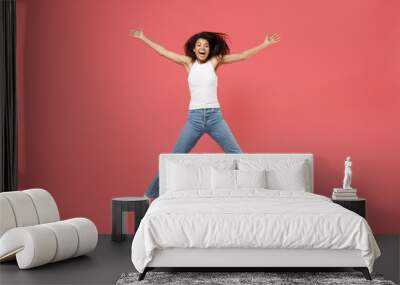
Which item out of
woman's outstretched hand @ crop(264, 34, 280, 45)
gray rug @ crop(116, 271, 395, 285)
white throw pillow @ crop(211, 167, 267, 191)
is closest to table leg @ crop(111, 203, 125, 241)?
white throw pillow @ crop(211, 167, 267, 191)

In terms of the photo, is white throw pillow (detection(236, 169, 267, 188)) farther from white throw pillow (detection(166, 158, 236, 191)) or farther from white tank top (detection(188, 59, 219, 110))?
white tank top (detection(188, 59, 219, 110))

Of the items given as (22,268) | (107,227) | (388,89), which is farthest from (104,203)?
(388,89)

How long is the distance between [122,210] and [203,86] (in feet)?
5.02

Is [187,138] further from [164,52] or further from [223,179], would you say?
[164,52]

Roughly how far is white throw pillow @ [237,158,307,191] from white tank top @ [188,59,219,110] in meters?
0.69

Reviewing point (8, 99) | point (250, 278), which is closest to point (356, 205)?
point (250, 278)

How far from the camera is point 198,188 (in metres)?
6.60

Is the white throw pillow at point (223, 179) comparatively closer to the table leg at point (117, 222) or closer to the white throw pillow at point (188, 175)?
the white throw pillow at point (188, 175)

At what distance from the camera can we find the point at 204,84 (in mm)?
7082

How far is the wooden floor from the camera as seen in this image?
5.00 m

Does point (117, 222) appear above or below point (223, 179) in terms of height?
below

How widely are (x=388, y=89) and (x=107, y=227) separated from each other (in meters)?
3.39

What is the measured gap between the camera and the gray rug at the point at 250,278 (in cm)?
486

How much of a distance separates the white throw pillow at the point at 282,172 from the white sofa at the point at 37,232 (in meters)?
1.81
